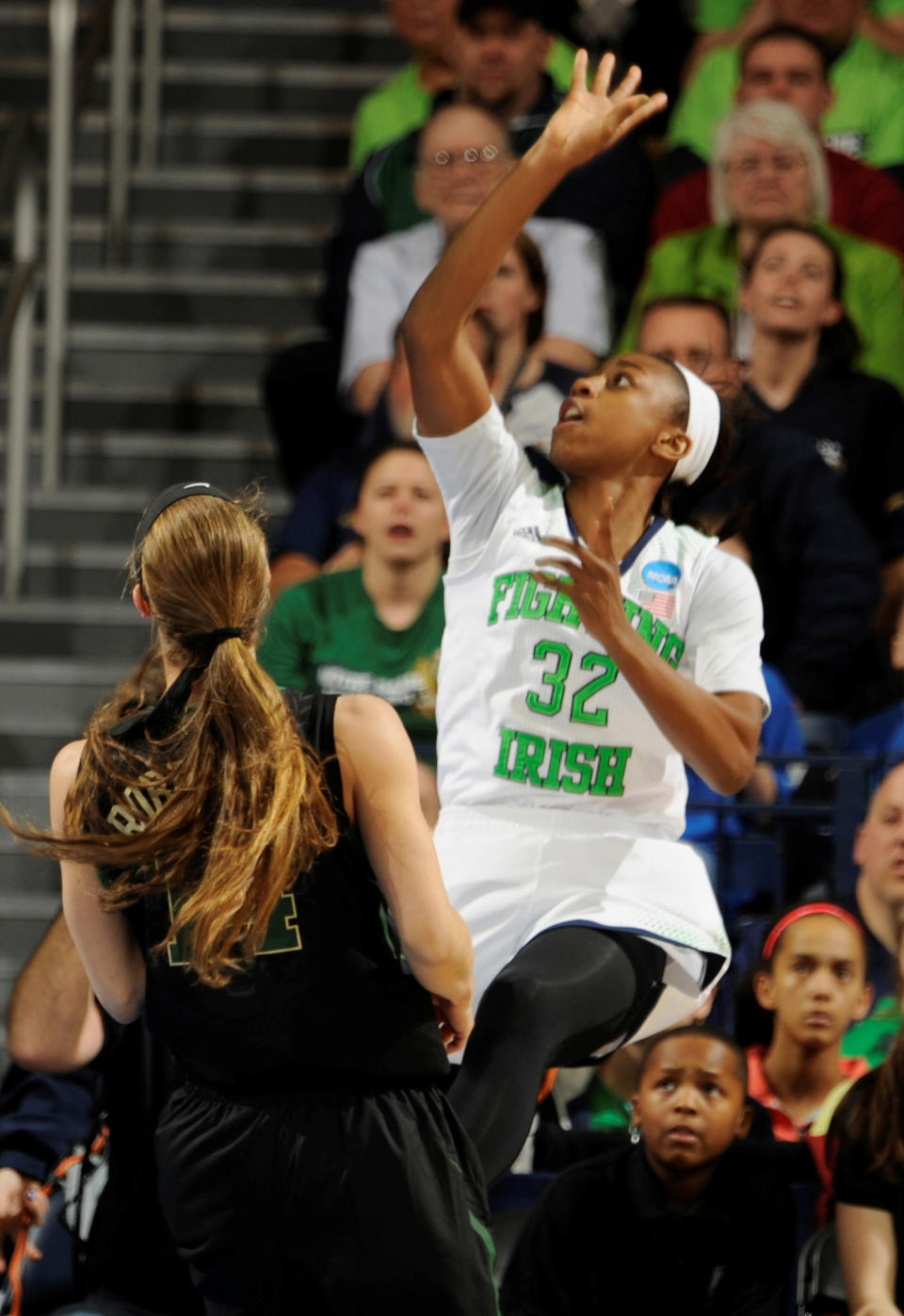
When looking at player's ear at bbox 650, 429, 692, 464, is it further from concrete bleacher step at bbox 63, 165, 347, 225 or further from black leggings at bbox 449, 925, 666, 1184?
concrete bleacher step at bbox 63, 165, 347, 225

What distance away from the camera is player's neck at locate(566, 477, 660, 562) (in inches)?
133

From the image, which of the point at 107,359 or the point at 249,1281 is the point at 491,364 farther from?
the point at 249,1281

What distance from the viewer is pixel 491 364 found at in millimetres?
5730

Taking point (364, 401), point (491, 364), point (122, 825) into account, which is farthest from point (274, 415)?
point (122, 825)

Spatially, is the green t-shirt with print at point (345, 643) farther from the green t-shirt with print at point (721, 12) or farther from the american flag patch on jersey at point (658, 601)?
the green t-shirt with print at point (721, 12)

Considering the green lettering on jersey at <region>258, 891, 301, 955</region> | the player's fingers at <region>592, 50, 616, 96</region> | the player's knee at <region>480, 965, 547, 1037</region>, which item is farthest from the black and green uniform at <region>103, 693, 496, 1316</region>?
the player's fingers at <region>592, 50, 616, 96</region>

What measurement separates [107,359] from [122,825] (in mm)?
4688

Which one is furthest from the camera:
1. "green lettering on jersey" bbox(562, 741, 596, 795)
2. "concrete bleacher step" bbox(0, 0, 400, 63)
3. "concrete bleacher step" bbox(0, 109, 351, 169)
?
"concrete bleacher step" bbox(0, 0, 400, 63)

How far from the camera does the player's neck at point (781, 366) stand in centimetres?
586

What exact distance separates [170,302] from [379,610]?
231 cm

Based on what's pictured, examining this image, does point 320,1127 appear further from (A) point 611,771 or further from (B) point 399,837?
(A) point 611,771

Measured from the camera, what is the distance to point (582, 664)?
3.24 meters

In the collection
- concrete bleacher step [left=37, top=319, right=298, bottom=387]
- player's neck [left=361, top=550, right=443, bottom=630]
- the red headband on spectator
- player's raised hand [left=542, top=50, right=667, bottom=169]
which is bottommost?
the red headband on spectator

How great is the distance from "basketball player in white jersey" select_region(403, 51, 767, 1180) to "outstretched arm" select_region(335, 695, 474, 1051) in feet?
1.43
